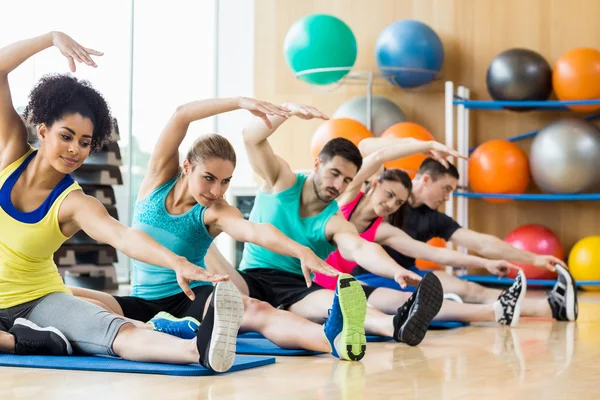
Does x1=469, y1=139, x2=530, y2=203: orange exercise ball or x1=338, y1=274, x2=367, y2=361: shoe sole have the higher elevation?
x1=469, y1=139, x2=530, y2=203: orange exercise ball

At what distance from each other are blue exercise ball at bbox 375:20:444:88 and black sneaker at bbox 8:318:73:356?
3.80 metres

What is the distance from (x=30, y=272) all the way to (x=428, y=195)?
2.13 metres

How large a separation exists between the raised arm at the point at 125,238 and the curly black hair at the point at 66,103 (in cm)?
21

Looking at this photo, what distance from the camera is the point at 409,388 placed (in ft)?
6.82

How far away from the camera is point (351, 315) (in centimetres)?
239

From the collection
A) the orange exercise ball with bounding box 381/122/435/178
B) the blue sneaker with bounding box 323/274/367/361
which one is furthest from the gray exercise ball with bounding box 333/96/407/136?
the blue sneaker with bounding box 323/274/367/361

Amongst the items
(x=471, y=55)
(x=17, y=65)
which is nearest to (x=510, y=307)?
(x=17, y=65)

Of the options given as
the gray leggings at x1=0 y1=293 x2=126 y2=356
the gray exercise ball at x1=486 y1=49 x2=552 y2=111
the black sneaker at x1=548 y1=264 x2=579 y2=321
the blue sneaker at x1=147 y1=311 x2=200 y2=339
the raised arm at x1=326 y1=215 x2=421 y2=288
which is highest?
the gray exercise ball at x1=486 y1=49 x2=552 y2=111

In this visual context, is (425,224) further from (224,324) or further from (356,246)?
(224,324)

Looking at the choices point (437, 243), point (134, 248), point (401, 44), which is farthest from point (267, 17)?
point (134, 248)

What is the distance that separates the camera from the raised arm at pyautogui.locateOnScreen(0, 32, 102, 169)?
2213 millimetres

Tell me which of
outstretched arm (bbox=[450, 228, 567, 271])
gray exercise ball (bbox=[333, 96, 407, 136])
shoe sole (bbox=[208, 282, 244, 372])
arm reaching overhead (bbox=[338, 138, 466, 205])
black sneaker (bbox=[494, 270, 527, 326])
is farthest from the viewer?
gray exercise ball (bbox=[333, 96, 407, 136])

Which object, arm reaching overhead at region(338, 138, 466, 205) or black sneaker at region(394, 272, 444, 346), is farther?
arm reaching overhead at region(338, 138, 466, 205)

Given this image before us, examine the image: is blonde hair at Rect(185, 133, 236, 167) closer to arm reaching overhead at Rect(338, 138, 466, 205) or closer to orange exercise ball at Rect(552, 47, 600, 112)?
arm reaching overhead at Rect(338, 138, 466, 205)
